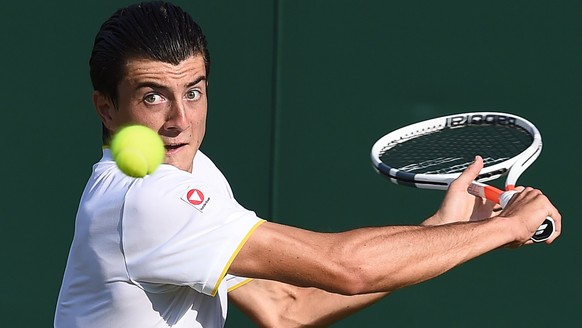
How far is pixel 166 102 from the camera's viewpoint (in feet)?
10.1

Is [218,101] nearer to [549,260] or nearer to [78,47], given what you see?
[78,47]

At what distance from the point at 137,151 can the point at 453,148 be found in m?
1.60

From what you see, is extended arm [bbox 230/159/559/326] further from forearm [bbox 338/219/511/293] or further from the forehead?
the forehead

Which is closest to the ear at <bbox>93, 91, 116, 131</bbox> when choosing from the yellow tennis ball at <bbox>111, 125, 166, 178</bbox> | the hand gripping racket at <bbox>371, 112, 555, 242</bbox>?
the yellow tennis ball at <bbox>111, 125, 166, 178</bbox>

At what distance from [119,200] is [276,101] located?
187 centimetres

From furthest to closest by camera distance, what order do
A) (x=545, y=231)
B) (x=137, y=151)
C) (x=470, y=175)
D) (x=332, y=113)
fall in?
(x=332, y=113) → (x=470, y=175) → (x=545, y=231) → (x=137, y=151)

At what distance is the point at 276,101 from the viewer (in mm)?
4742

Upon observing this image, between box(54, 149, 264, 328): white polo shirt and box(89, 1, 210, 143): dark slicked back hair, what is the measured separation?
0.71 feet

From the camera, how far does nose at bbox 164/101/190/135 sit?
120 inches

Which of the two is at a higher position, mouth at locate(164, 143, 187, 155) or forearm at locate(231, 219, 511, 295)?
mouth at locate(164, 143, 187, 155)

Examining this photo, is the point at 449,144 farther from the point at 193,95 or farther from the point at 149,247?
the point at 149,247

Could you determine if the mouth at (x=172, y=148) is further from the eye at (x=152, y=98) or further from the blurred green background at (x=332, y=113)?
the blurred green background at (x=332, y=113)

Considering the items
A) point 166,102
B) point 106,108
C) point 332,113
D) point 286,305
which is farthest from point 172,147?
point 332,113

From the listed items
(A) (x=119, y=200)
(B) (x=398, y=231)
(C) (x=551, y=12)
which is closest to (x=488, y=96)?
(C) (x=551, y=12)
